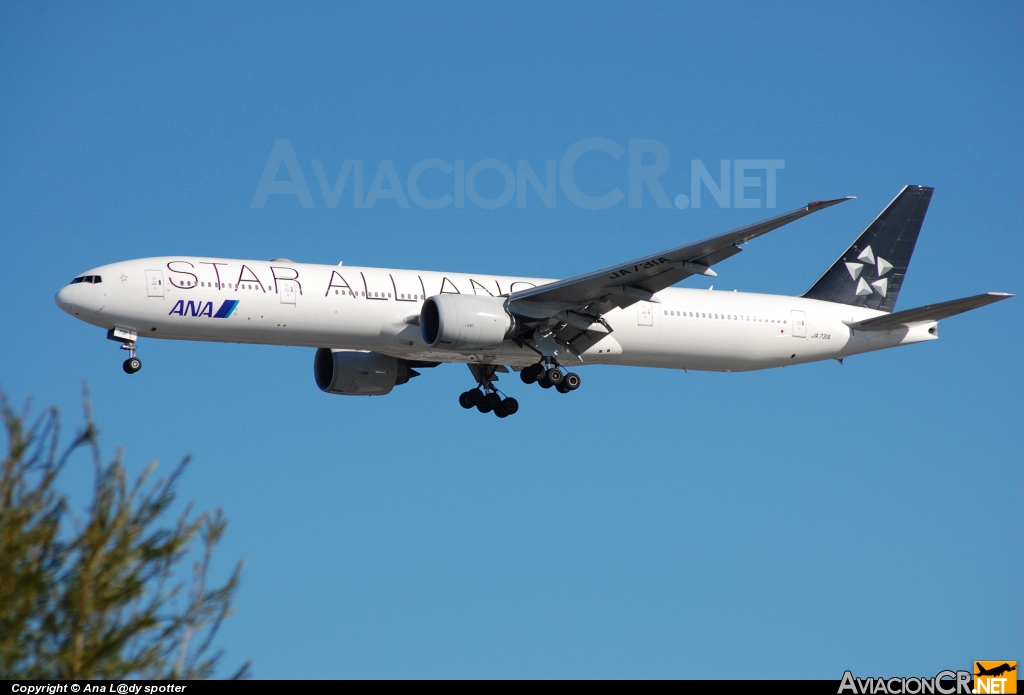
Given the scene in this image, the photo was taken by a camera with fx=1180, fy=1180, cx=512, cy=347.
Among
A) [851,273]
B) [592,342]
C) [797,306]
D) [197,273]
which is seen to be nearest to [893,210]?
[851,273]

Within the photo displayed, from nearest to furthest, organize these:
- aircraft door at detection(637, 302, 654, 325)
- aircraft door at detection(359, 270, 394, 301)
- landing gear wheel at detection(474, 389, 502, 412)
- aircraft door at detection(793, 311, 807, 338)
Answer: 1. aircraft door at detection(359, 270, 394, 301)
2. aircraft door at detection(637, 302, 654, 325)
3. landing gear wheel at detection(474, 389, 502, 412)
4. aircraft door at detection(793, 311, 807, 338)

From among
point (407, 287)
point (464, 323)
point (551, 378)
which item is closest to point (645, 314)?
point (551, 378)

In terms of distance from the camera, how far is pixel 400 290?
36281 mm

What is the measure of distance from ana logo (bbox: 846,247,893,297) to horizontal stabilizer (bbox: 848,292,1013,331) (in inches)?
87.5

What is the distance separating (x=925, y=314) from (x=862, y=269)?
17.1 ft

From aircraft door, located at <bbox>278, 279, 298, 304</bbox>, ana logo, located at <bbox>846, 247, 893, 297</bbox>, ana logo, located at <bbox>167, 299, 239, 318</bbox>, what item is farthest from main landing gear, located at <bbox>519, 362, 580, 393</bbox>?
ana logo, located at <bbox>846, 247, 893, 297</bbox>

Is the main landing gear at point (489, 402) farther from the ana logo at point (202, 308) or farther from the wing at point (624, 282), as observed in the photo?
the ana logo at point (202, 308)

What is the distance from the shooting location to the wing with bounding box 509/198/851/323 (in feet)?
110

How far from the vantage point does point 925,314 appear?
1585 inches

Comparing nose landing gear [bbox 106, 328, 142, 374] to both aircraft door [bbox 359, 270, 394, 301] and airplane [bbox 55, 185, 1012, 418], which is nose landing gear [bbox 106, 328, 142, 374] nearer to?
airplane [bbox 55, 185, 1012, 418]

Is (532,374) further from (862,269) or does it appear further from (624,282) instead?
(862,269)

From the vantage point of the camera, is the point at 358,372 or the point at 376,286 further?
the point at 358,372

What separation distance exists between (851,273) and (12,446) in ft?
120

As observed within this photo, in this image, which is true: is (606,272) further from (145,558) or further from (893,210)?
(145,558)
